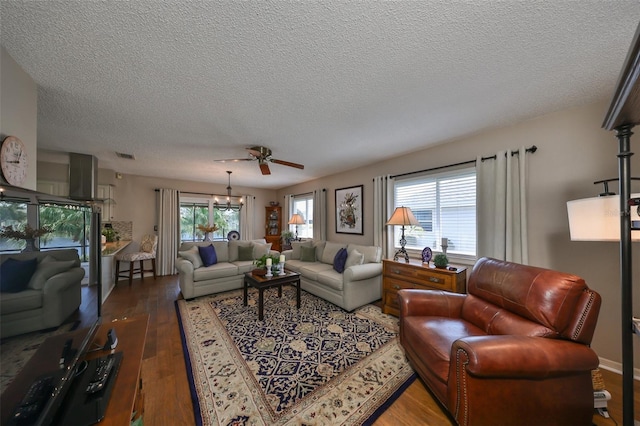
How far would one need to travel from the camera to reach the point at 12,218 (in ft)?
2.43

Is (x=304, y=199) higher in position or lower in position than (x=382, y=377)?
higher

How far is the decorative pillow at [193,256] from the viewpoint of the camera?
149 inches

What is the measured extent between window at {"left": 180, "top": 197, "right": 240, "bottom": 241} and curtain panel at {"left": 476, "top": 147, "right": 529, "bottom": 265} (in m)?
5.85

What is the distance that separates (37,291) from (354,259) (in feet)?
10.3

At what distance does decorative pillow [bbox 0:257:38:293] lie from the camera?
2.16 feet

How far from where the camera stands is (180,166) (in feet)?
13.9

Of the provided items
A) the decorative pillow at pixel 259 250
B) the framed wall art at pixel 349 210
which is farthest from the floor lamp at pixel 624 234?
the decorative pillow at pixel 259 250

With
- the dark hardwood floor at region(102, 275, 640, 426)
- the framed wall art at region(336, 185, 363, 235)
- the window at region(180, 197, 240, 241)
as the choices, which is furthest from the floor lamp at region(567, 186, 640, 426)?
the window at region(180, 197, 240, 241)

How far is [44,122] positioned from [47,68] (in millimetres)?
1312

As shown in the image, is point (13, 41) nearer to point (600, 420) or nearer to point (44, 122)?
point (44, 122)

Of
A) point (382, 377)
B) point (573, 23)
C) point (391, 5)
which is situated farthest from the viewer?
point (382, 377)

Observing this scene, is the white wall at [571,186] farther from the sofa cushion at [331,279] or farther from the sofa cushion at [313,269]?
the sofa cushion at [313,269]

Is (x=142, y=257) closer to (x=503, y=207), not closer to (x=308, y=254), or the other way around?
(x=308, y=254)

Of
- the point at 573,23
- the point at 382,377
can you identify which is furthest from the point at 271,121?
the point at 382,377
